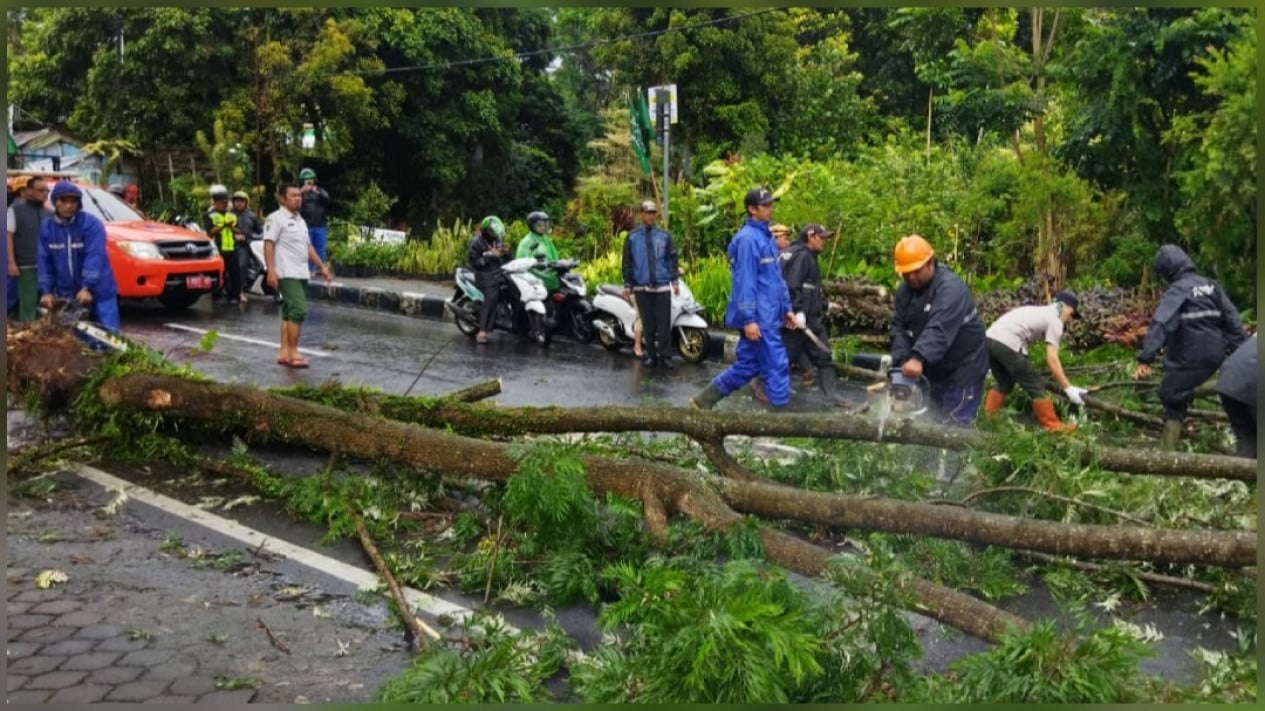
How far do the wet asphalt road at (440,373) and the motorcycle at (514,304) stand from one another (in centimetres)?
20

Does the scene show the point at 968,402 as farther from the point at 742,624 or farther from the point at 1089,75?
the point at 1089,75

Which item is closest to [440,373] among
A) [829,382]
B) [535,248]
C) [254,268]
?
[535,248]

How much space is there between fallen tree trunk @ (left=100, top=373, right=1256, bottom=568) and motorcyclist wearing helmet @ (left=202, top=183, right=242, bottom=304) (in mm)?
9738

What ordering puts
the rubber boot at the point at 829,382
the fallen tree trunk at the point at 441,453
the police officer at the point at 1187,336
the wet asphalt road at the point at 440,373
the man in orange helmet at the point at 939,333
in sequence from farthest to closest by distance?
1. the rubber boot at the point at 829,382
2. the police officer at the point at 1187,336
3. the man in orange helmet at the point at 939,333
4. the wet asphalt road at the point at 440,373
5. the fallen tree trunk at the point at 441,453

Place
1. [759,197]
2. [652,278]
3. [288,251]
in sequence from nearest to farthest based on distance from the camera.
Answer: [759,197], [288,251], [652,278]

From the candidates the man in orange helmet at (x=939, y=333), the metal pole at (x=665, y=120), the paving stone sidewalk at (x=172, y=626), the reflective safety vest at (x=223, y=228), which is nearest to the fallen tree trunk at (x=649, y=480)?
the paving stone sidewalk at (x=172, y=626)

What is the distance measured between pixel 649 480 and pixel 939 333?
2.59 m

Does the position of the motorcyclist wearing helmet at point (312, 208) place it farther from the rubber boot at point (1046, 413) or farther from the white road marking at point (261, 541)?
the rubber boot at point (1046, 413)

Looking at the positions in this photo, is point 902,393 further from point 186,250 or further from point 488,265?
point 186,250

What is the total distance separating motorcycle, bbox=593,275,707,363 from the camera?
1274 cm

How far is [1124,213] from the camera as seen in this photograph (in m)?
13.5

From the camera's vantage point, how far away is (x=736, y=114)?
24.0 meters

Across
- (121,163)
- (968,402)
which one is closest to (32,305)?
(968,402)

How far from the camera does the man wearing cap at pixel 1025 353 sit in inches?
320
